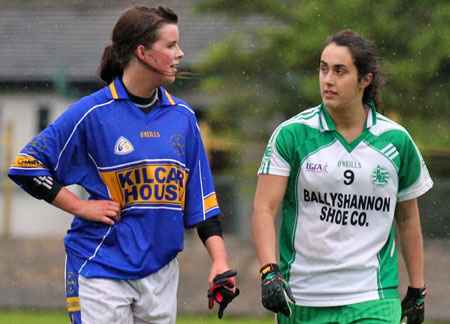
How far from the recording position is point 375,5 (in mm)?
8516

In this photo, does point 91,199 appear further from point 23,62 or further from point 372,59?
point 23,62

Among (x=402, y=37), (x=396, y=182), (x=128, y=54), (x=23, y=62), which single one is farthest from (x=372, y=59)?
(x=23, y=62)

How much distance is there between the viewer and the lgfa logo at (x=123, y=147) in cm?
377

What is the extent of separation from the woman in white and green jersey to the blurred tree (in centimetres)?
437

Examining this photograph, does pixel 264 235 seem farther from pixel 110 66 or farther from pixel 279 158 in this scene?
pixel 110 66

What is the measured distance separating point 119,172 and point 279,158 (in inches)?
26.3

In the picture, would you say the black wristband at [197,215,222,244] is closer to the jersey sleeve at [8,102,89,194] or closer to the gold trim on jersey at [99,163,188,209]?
the gold trim on jersey at [99,163,188,209]

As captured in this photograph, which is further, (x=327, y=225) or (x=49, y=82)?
(x=49, y=82)

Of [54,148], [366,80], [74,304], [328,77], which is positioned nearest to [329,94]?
[328,77]

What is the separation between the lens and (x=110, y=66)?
13.1 feet

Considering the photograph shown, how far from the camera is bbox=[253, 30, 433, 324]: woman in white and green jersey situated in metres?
3.99

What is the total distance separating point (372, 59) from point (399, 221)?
27.2 inches

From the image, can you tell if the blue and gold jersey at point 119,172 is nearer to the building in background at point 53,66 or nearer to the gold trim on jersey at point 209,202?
the gold trim on jersey at point 209,202

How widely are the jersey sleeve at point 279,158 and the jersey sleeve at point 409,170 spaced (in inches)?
17.5
